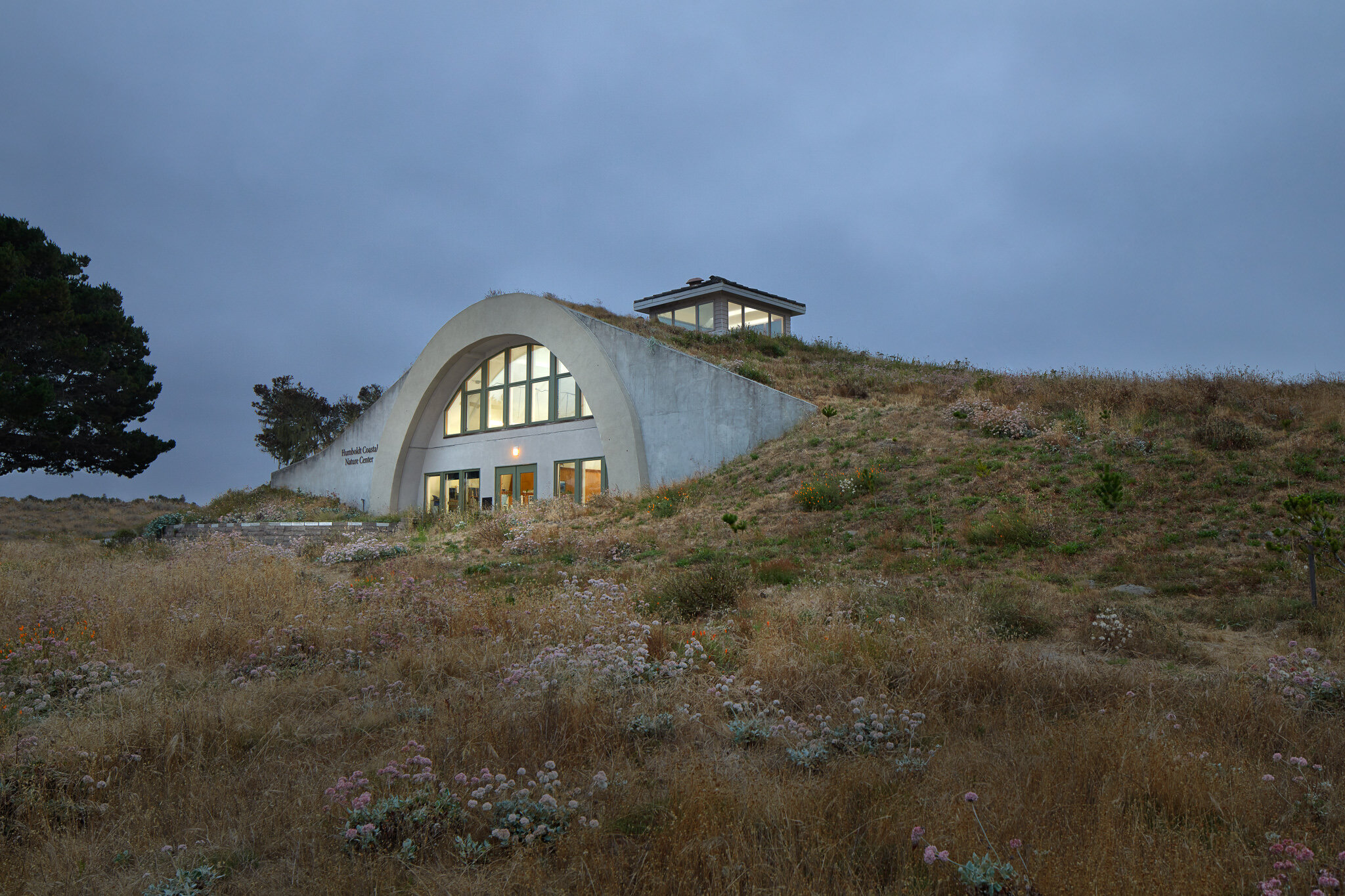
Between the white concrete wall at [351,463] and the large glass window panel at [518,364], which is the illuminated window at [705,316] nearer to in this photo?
the large glass window panel at [518,364]

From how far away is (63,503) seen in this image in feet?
120

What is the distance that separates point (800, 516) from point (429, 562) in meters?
6.87

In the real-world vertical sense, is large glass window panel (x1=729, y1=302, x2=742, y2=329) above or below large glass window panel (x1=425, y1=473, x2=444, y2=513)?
above

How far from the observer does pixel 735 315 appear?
110 feet

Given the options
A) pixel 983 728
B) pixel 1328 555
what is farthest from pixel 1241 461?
pixel 983 728

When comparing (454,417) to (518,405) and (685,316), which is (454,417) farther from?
(685,316)

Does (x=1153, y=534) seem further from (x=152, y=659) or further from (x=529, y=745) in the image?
(x=152, y=659)

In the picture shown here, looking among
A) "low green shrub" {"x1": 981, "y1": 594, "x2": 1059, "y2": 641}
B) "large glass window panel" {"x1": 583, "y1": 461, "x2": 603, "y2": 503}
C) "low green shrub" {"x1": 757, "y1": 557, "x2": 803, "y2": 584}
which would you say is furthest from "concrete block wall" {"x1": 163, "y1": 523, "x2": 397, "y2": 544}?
"low green shrub" {"x1": 981, "y1": 594, "x2": 1059, "y2": 641}

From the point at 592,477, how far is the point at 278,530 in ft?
28.7

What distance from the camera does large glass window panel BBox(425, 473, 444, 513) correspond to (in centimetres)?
2685

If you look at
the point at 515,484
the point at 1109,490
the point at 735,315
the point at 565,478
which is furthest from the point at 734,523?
the point at 735,315

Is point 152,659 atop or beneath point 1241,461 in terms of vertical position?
beneath

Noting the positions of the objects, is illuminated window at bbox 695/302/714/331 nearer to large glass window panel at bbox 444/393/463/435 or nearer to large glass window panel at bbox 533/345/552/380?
large glass window panel at bbox 533/345/552/380

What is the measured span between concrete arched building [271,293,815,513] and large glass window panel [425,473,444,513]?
5 cm
